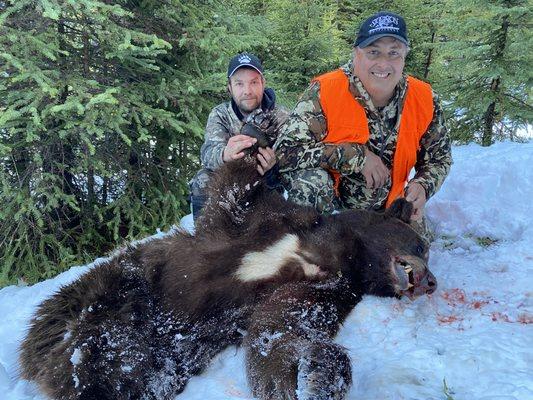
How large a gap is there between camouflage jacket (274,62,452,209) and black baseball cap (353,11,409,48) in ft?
1.40

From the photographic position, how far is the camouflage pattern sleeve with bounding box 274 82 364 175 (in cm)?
398

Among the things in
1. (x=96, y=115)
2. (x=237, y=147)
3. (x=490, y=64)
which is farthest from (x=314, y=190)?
(x=490, y=64)

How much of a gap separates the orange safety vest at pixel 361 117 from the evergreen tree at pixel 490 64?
5086 mm

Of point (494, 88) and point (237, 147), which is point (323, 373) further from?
point (494, 88)

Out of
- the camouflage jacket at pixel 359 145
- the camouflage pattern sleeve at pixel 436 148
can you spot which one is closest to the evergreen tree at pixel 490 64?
the camouflage pattern sleeve at pixel 436 148

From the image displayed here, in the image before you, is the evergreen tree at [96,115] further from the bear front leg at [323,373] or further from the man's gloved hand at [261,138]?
the bear front leg at [323,373]

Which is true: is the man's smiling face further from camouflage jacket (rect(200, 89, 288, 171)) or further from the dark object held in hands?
the dark object held in hands

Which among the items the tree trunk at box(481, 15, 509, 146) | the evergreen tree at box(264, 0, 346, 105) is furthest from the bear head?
the evergreen tree at box(264, 0, 346, 105)

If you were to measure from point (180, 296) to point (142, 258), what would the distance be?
1.50ft

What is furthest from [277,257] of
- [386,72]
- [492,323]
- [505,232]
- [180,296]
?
[505,232]

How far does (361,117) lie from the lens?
399cm

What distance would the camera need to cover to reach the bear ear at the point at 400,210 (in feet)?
11.2

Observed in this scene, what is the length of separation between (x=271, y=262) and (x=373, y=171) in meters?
1.36

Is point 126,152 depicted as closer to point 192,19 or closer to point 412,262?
point 192,19
